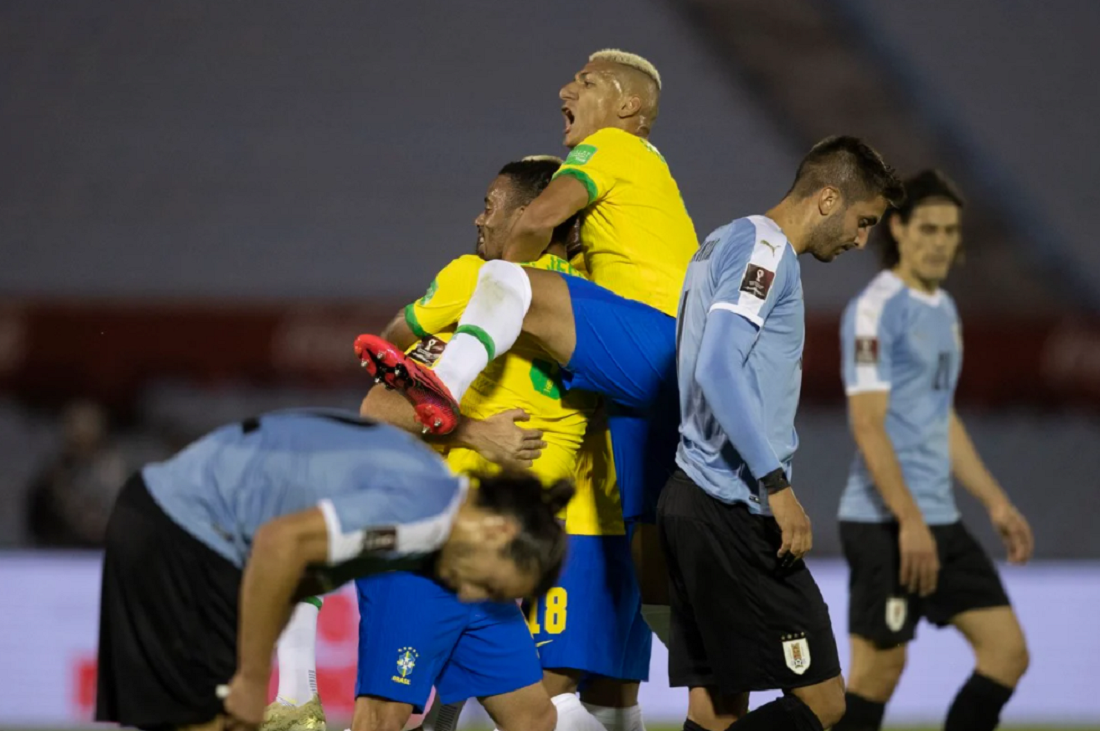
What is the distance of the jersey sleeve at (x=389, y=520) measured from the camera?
2.89 metres

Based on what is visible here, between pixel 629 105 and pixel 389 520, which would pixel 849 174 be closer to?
pixel 629 105

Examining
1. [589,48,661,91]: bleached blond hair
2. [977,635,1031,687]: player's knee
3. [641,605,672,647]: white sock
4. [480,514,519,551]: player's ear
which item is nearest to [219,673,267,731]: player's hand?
[480,514,519,551]: player's ear

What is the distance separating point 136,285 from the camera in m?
12.1

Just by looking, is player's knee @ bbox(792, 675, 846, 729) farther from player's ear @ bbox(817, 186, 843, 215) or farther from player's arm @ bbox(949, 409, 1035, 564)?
player's arm @ bbox(949, 409, 1035, 564)

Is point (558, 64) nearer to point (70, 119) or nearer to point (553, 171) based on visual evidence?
point (70, 119)

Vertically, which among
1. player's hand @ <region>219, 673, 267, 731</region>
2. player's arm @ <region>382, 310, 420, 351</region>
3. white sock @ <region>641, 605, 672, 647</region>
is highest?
player's arm @ <region>382, 310, 420, 351</region>

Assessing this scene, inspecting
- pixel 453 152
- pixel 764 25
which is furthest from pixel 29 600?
pixel 764 25

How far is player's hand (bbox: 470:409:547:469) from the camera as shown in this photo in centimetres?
410

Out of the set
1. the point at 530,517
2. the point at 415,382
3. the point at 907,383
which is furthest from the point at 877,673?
the point at 530,517

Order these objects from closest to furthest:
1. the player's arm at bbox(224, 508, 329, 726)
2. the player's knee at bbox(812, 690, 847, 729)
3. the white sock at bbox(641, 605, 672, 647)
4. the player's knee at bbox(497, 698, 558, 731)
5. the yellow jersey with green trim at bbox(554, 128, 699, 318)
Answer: the player's arm at bbox(224, 508, 329, 726), the player's knee at bbox(812, 690, 847, 729), the player's knee at bbox(497, 698, 558, 731), the yellow jersey with green trim at bbox(554, 128, 699, 318), the white sock at bbox(641, 605, 672, 647)

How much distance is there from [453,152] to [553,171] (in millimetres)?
8104

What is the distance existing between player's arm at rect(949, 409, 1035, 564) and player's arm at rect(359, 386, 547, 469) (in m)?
2.53

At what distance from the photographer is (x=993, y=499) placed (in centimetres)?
596

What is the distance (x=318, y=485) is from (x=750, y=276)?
4.45 feet
